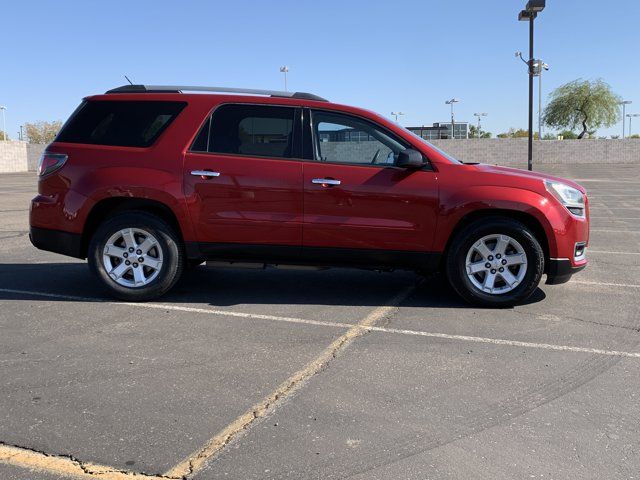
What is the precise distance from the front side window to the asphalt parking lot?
4.65 feet

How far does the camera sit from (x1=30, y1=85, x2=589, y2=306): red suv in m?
5.54

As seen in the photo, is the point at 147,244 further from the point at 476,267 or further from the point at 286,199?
the point at 476,267

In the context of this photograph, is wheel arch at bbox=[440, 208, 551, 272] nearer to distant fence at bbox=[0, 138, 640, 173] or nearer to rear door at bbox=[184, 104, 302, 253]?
rear door at bbox=[184, 104, 302, 253]

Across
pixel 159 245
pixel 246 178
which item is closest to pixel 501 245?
pixel 246 178

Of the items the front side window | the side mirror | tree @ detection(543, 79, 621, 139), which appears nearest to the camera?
the side mirror

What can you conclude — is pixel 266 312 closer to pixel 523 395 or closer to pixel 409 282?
pixel 409 282

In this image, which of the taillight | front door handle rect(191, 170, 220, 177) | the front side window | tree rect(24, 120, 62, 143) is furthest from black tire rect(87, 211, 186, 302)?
tree rect(24, 120, 62, 143)

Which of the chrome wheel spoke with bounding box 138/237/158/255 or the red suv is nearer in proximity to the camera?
the red suv

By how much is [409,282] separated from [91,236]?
347 cm

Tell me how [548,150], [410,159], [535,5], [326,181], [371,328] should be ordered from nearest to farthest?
[371,328]
[410,159]
[326,181]
[535,5]
[548,150]

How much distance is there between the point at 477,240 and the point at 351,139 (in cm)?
153

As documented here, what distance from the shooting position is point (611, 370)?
4.07 metres

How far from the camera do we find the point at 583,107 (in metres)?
61.6

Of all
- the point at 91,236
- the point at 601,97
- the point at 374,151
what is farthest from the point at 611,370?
the point at 601,97
